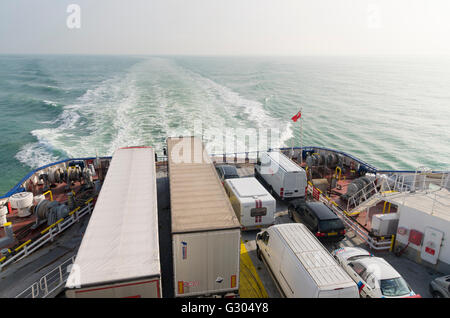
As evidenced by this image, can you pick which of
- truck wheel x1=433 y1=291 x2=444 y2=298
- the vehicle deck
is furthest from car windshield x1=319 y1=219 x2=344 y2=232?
truck wheel x1=433 y1=291 x2=444 y2=298

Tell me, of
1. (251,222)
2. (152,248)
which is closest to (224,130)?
(251,222)

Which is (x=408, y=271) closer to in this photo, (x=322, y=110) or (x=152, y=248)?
(x=152, y=248)

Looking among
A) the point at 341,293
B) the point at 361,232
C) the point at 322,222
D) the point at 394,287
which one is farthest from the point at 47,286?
the point at 361,232

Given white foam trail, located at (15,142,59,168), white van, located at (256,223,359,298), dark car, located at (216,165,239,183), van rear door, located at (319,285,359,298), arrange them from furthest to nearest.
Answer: white foam trail, located at (15,142,59,168), dark car, located at (216,165,239,183), white van, located at (256,223,359,298), van rear door, located at (319,285,359,298)

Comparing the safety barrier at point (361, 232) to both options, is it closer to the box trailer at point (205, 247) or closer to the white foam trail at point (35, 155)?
the box trailer at point (205, 247)

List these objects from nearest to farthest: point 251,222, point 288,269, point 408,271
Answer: point 288,269
point 408,271
point 251,222

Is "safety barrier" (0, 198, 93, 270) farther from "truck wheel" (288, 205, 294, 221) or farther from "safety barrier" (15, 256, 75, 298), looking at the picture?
"truck wheel" (288, 205, 294, 221)
